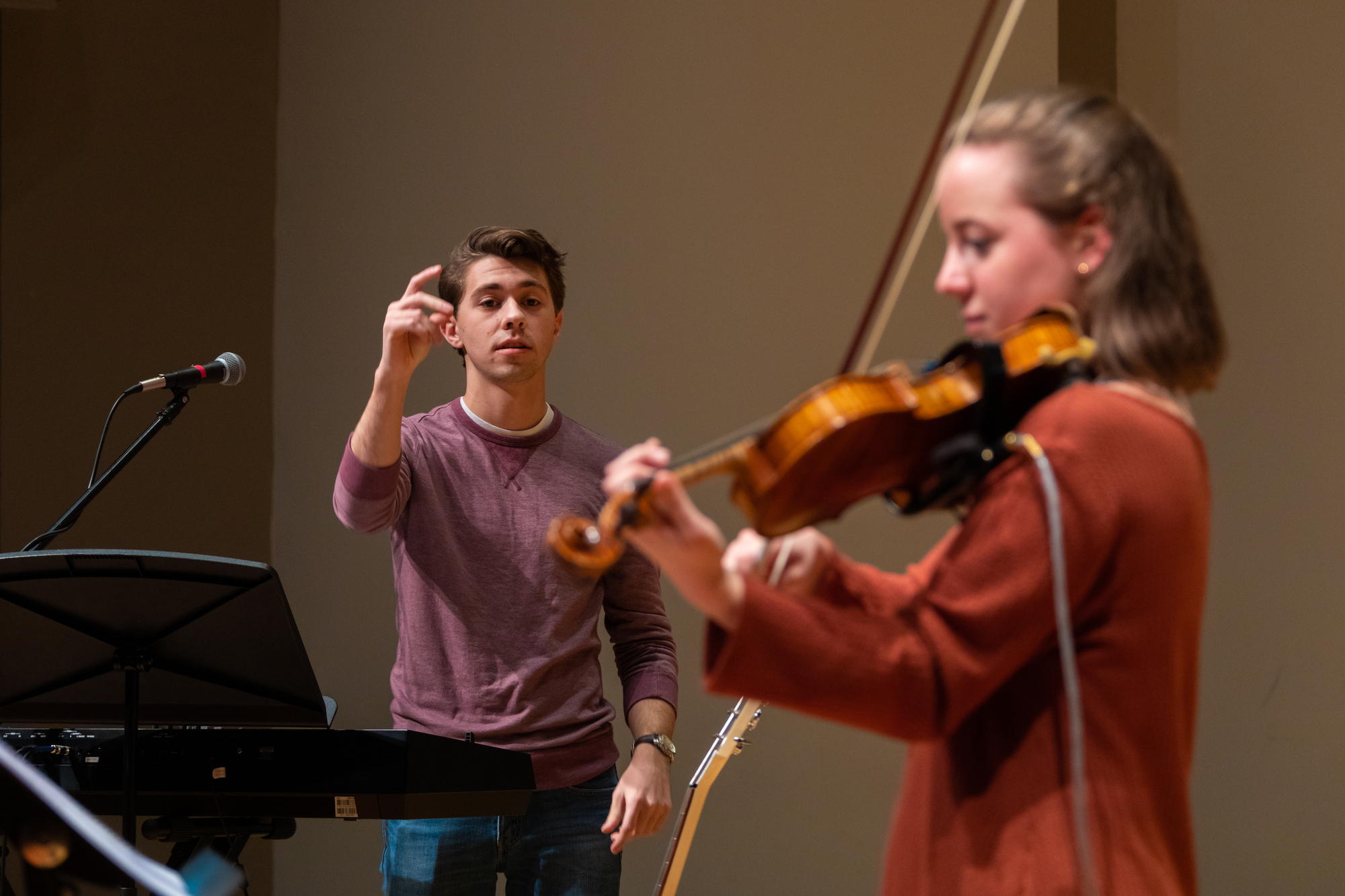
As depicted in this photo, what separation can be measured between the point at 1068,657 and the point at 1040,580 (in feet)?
0.20

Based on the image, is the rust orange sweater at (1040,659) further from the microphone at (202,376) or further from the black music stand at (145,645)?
the microphone at (202,376)

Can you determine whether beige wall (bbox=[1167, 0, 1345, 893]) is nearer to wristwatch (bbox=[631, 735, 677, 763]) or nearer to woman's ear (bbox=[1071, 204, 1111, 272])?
wristwatch (bbox=[631, 735, 677, 763])

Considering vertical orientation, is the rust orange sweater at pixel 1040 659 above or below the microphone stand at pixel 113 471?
above

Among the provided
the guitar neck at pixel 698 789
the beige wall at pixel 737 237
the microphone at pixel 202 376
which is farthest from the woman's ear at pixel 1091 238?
the beige wall at pixel 737 237

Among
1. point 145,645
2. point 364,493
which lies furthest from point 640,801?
point 145,645

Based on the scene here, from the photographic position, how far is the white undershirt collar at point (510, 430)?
84.6 inches

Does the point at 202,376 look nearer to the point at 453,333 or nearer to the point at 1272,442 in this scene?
the point at 453,333

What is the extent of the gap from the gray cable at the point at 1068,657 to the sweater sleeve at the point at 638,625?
1285 mm

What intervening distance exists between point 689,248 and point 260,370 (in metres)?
1.24

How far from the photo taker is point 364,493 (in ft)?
6.23

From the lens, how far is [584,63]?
330 centimetres

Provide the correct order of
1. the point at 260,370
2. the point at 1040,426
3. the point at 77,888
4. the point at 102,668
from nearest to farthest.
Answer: the point at 1040,426 < the point at 77,888 < the point at 102,668 < the point at 260,370

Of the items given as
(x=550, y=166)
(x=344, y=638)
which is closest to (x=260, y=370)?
(x=344, y=638)

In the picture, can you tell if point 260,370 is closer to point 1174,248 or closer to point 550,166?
point 550,166
